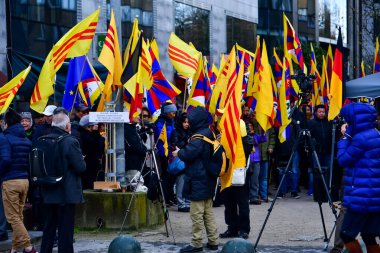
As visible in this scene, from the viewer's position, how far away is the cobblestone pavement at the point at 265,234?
11.1 meters

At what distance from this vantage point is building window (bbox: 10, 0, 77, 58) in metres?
19.6

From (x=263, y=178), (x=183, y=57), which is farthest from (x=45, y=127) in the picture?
(x=263, y=178)

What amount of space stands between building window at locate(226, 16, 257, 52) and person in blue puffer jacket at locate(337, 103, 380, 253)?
24997 millimetres

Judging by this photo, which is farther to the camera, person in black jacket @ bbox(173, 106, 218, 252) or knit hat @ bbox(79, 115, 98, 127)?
knit hat @ bbox(79, 115, 98, 127)

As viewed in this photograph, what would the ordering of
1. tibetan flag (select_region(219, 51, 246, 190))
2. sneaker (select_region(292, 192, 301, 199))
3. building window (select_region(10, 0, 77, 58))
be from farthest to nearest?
1. building window (select_region(10, 0, 77, 58))
2. sneaker (select_region(292, 192, 301, 199))
3. tibetan flag (select_region(219, 51, 246, 190))

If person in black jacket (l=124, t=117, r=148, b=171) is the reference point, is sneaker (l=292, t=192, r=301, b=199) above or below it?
below

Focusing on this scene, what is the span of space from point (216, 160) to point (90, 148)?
3.23m

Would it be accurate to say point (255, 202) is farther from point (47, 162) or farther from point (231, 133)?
point (47, 162)

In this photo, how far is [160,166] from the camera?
50.0 feet

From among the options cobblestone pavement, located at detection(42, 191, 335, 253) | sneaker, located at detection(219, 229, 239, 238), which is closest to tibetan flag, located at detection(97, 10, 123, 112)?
cobblestone pavement, located at detection(42, 191, 335, 253)

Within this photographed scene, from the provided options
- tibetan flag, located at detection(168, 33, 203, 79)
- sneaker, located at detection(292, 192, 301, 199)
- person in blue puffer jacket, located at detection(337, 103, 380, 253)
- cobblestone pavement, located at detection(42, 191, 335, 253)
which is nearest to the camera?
person in blue puffer jacket, located at detection(337, 103, 380, 253)


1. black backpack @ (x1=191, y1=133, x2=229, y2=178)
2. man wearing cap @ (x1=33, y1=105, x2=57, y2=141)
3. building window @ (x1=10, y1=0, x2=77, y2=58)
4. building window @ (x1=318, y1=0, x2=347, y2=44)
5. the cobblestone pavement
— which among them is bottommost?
the cobblestone pavement

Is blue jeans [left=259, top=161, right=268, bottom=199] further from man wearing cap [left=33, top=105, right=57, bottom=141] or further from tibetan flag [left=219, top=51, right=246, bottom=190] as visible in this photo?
man wearing cap [left=33, top=105, right=57, bottom=141]

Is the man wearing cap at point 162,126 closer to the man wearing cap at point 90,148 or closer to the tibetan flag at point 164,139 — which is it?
the tibetan flag at point 164,139
